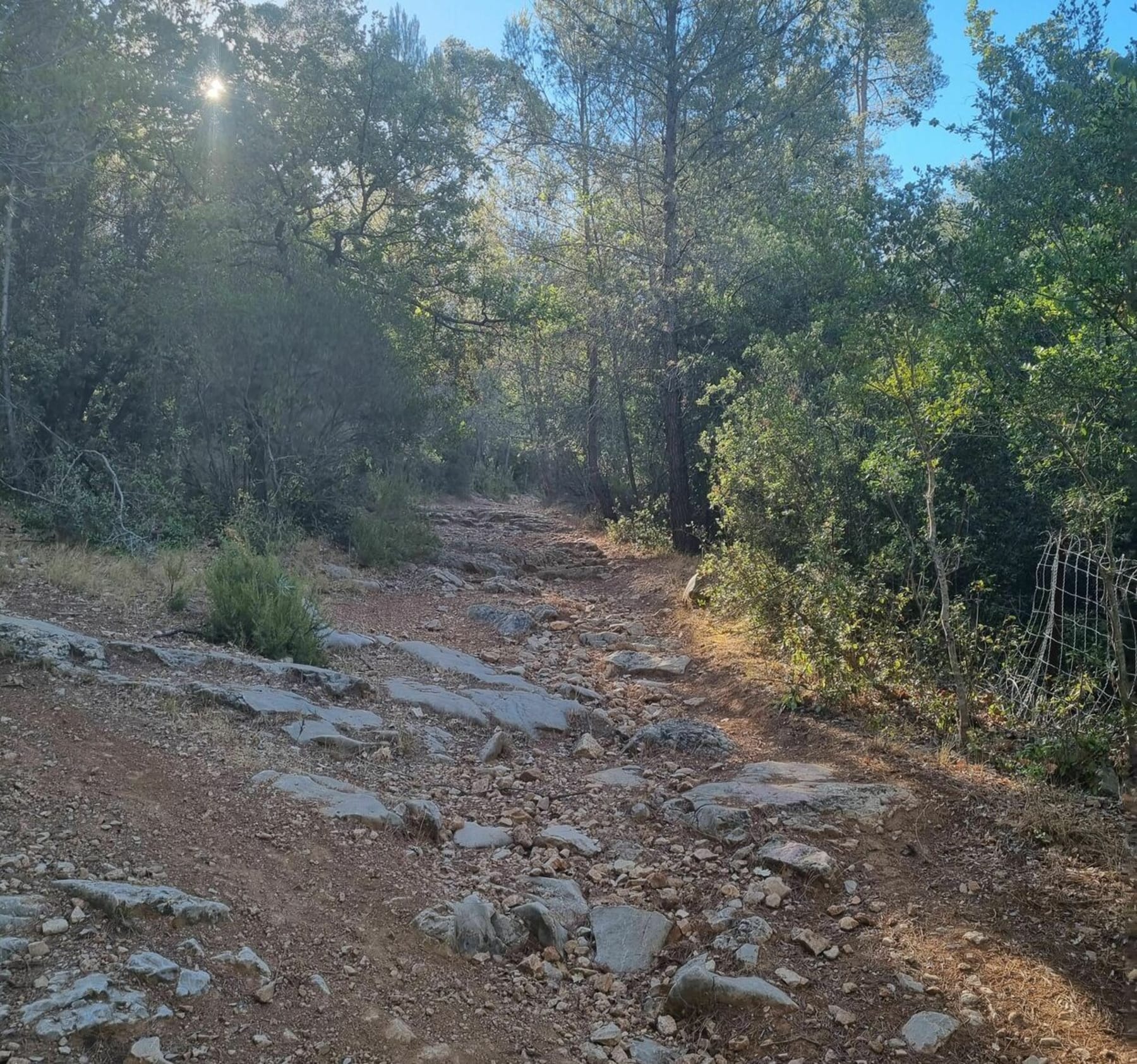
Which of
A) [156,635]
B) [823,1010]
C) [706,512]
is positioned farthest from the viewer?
[706,512]

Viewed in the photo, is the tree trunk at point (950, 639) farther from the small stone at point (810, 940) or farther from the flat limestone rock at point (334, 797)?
the flat limestone rock at point (334, 797)

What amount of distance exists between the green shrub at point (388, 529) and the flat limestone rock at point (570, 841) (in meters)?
7.67

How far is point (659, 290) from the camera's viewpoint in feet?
40.3

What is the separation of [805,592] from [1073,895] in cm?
370

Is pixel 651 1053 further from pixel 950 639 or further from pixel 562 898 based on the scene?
pixel 950 639

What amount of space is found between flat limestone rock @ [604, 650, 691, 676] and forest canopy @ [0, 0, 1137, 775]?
838mm

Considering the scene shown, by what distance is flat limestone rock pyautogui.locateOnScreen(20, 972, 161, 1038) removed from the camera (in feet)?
8.03

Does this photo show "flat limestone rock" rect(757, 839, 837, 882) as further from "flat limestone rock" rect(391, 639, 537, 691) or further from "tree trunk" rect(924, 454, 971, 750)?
"flat limestone rock" rect(391, 639, 537, 691)

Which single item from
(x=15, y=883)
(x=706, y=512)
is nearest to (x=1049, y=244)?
(x=15, y=883)

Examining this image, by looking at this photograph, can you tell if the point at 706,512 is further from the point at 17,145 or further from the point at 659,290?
the point at 17,145

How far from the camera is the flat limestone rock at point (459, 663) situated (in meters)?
7.36

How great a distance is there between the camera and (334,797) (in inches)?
175

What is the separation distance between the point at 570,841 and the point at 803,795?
1375 mm

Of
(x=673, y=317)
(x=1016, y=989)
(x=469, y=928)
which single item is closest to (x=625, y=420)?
(x=673, y=317)
